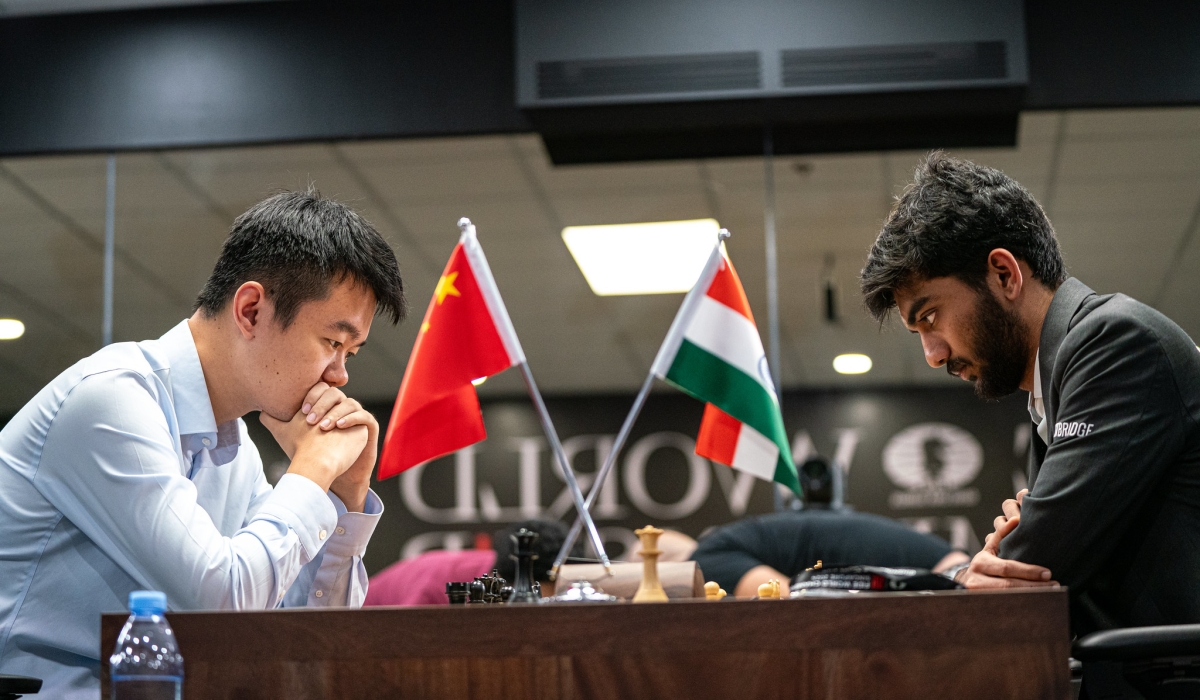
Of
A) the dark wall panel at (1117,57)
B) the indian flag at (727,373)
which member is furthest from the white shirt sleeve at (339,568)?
the dark wall panel at (1117,57)

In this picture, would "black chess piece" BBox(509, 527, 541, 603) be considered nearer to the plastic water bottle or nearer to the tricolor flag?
the plastic water bottle

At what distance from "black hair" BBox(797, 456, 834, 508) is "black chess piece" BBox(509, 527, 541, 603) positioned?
8.88ft

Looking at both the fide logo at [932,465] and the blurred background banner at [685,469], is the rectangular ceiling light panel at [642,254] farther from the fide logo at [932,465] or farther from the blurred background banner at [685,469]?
the fide logo at [932,465]

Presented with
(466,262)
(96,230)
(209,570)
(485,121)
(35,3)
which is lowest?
(209,570)

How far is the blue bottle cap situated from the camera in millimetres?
1144

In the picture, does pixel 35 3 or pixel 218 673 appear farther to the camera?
pixel 35 3

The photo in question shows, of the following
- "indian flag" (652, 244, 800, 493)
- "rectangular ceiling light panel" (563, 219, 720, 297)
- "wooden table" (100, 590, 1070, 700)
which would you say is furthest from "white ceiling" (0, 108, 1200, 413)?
"wooden table" (100, 590, 1070, 700)

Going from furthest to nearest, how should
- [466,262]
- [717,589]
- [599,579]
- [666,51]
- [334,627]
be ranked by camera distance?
[666,51]
[466,262]
[717,589]
[599,579]
[334,627]

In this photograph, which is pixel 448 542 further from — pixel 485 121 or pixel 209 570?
pixel 209 570

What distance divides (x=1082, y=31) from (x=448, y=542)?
2.88 metres

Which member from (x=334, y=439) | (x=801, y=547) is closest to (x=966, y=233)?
(x=334, y=439)

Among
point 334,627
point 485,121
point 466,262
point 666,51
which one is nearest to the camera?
point 334,627

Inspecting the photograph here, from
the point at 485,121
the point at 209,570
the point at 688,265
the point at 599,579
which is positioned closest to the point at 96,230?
the point at 485,121

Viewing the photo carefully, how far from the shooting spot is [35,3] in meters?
4.23
